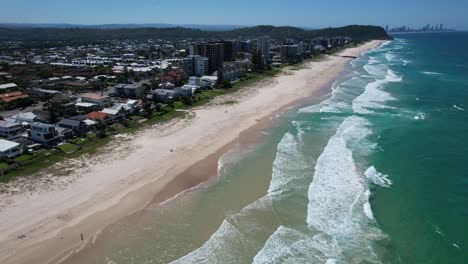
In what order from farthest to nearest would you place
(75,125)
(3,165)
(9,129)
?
(75,125)
(9,129)
(3,165)

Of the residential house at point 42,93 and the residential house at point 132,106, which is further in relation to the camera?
the residential house at point 42,93

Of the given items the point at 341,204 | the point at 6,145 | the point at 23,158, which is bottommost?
the point at 341,204

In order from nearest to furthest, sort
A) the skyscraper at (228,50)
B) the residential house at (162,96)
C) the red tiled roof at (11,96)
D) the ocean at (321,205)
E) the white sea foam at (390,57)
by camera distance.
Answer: the ocean at (321,205) < the red tiled roof at (11,96) < the residential house at (162,96) < the skyscraper at (228,50) < the white sea foam at (390,57)

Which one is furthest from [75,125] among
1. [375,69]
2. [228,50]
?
[375,69]

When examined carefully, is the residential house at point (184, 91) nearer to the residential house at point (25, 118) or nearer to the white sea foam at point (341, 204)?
the residential house at point (25, 118)

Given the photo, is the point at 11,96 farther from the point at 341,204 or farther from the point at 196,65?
the point at 341,204

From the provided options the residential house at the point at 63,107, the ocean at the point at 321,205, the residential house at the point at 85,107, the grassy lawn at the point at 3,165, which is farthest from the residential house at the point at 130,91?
the grassy lawn at the point at 3,165

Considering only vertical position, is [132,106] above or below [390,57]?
below
